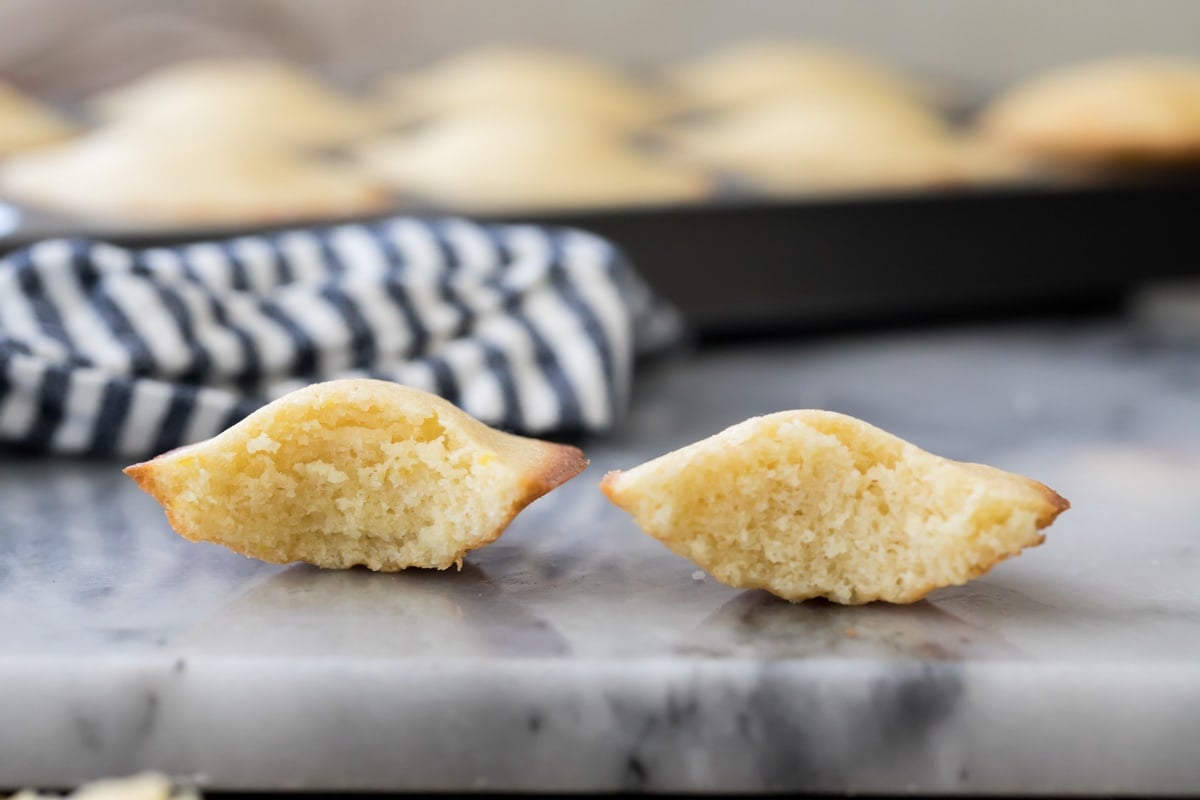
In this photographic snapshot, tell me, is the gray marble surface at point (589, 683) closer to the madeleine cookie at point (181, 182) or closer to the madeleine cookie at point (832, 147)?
the madeleine cookie at point (181, 182)

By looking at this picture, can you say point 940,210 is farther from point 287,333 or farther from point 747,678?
point 747,678

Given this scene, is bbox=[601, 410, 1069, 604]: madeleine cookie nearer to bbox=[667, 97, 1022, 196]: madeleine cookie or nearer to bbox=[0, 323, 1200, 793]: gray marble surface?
bbox=[0, 323, 1200, 793]: gray marble surface

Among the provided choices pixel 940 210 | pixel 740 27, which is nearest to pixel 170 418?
pixel 740 27

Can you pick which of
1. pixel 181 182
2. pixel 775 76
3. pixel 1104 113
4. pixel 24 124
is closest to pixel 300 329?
pixel 181 182

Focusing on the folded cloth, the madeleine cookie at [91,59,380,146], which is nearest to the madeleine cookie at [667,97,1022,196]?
the folded cloth

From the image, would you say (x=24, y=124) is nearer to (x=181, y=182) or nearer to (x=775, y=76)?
(x=181, y=182)

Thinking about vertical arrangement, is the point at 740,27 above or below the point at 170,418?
above

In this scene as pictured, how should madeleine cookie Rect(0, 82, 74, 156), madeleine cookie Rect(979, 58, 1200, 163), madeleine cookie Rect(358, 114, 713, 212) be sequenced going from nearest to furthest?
madeleine cookie Rect(0, 82, 74, 156)
madeleine cookie Rect(358, 114, 713, 212)
madeleine cookie Rect(979, 58, 1200, 163)
